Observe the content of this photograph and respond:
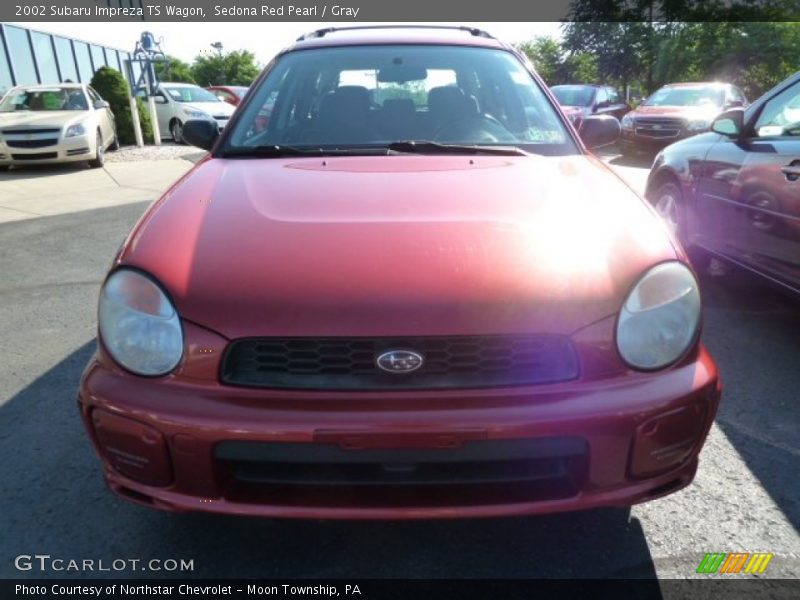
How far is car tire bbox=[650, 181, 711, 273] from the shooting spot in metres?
4.31

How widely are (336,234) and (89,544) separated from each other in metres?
1.25

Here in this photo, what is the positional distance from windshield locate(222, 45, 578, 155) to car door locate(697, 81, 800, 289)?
1.30 meters

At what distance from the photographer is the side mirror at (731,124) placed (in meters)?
3.54

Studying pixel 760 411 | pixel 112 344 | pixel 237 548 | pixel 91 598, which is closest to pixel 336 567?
pixel 237 548

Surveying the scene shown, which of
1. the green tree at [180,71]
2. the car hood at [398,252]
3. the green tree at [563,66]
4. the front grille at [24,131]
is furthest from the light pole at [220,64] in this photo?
the car hood at [398,252]

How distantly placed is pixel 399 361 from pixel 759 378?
2.27m

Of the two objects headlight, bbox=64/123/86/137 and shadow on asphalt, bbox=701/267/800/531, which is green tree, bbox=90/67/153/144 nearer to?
headlight, bbox=64/123/86/137

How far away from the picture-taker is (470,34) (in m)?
3.31

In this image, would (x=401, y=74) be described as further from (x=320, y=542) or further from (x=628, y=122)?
(x=628, y=122)

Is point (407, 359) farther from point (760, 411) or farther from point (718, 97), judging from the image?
point (718, 97)

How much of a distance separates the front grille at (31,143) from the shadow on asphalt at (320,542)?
9.22 meters

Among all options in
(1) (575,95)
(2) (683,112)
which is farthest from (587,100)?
(2) (683,112)

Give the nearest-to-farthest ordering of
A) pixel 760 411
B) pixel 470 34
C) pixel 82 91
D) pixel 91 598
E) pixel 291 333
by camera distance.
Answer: pixel 291 333, pixel 91 598, pixel 760 411, pixel 470 34, pixel 82 91

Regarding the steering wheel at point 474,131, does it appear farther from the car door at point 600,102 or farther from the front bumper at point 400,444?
the car door at point 600,102
